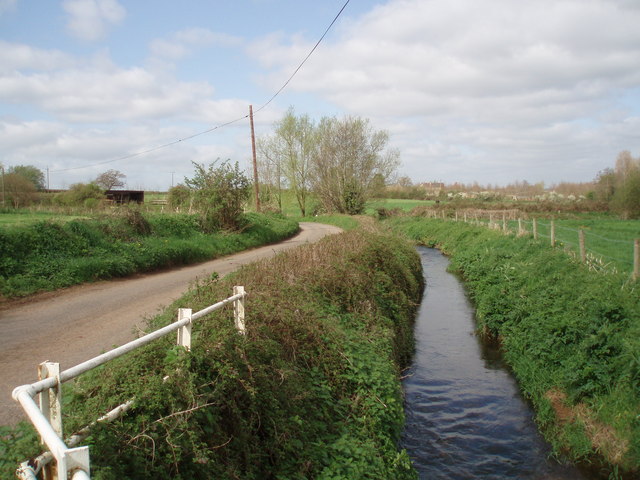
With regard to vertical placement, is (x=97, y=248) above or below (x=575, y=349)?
above

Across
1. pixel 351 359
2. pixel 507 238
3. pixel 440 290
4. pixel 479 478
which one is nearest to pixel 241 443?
pixel 351 359

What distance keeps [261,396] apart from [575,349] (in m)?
6.79

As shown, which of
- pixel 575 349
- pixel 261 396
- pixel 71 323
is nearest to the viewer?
pixel 261 396

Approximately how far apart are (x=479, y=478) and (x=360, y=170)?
46467 mm

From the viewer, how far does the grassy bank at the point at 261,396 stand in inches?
141

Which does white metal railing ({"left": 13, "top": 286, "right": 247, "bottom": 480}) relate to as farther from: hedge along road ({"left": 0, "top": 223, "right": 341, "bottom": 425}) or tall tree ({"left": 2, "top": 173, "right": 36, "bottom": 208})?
tall tree ({"left": 2, "top": 173, "right": 36, "bottom": 208})

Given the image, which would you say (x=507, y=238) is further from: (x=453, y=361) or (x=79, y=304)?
(x=79, y=304)

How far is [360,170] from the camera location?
52406mm

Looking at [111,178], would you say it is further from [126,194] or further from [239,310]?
[239,310]

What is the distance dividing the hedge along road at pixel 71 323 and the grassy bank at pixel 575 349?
243 inches

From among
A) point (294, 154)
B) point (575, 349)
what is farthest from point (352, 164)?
point (575, 349)

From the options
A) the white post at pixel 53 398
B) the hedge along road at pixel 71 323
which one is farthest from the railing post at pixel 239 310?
the white post at pixel 53 398

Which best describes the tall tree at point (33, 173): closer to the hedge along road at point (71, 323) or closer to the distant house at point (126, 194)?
the distant house at point (126, 194)

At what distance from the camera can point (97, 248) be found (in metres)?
14.9
